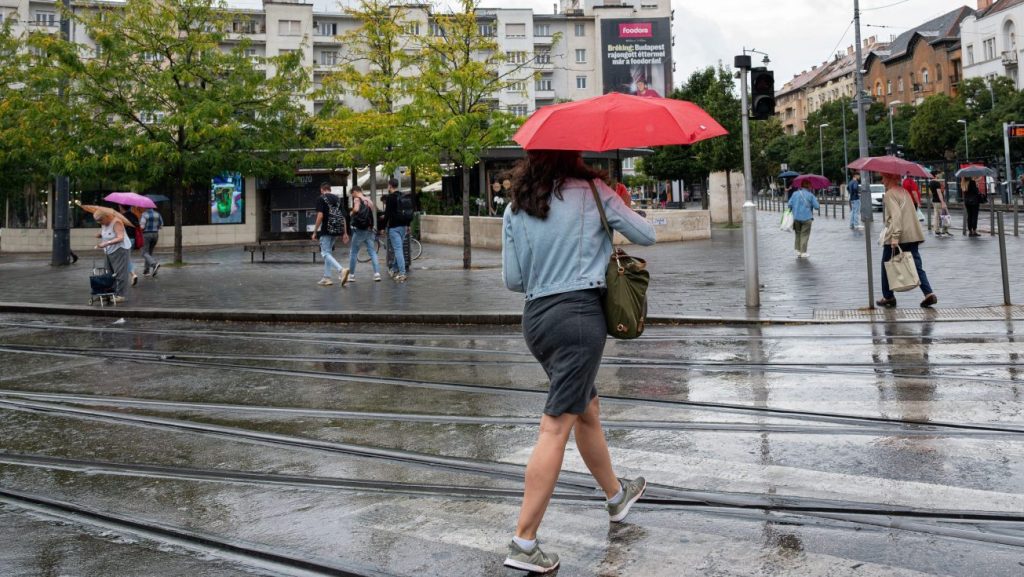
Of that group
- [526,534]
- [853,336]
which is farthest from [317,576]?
[853,336]

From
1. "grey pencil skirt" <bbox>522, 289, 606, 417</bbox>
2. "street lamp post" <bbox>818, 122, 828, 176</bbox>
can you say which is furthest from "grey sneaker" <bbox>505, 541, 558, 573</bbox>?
"street lamp post" <bbox>818, 122, 828, 176</bbox>

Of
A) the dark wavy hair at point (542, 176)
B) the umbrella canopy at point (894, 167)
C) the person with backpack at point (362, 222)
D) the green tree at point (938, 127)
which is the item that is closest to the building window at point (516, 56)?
the person with backpack at point (362, 222)

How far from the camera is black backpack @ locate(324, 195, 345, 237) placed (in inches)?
713

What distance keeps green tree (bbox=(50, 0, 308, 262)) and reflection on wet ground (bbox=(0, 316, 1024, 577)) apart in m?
14.9

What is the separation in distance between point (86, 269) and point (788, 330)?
19.2 m

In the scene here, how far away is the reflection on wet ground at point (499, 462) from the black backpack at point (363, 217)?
338 inches

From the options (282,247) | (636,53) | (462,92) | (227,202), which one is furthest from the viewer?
(636,53)

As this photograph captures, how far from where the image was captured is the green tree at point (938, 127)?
67688mm

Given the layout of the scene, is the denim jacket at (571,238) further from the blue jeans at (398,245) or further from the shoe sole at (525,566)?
the blue jeans at (398,245)

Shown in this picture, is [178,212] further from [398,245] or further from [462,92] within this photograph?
[398,245]

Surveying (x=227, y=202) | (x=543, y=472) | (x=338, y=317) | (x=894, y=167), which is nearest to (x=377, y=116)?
(x=338, y=317)

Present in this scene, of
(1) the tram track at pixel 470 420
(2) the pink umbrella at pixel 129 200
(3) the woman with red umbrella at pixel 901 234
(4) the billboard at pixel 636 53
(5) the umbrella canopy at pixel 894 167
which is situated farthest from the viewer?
(4) the billboard at pixel 636 53

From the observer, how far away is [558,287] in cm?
397

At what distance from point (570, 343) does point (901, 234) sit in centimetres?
935
